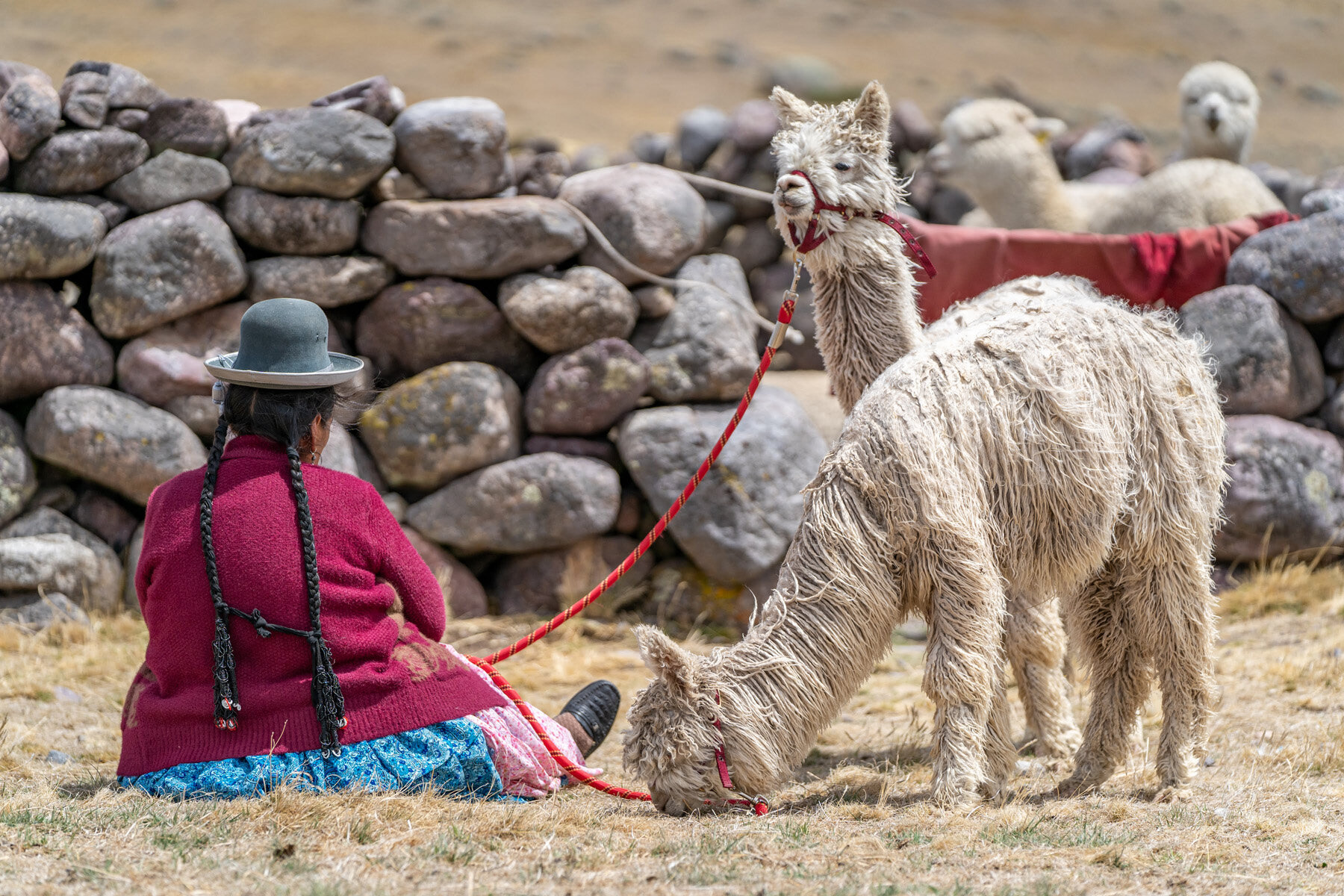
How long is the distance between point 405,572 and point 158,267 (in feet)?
10.4

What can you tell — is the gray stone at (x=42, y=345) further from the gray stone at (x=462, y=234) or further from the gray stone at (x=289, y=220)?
the gray stone at (x=462, y=234)

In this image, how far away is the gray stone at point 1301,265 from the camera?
6.36m

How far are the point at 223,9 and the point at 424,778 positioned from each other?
3237 centimetres

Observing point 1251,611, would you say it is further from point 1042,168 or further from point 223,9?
point 223,9

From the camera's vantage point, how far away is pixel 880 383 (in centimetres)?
349

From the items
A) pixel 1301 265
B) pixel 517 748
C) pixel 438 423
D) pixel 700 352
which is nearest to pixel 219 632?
pixel 517 748

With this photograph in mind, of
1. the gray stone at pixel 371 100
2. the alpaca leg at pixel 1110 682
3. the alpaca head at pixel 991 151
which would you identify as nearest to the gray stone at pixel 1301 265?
the alpaca head at pixel 991 151

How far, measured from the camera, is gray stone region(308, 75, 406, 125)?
6.04 m

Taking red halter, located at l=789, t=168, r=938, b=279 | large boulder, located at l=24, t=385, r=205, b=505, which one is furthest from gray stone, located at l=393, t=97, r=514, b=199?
red halter, located at l=789, t=168, r=938, b=279

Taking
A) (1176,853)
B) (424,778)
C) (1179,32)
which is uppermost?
(1179,32)

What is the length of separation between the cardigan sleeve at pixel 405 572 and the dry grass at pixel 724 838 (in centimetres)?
50

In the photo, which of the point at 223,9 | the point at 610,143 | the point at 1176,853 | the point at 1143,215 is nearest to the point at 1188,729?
the point at 1176,853

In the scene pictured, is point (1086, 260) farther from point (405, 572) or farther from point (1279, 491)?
point (405, 572)

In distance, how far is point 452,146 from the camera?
6.05 m
